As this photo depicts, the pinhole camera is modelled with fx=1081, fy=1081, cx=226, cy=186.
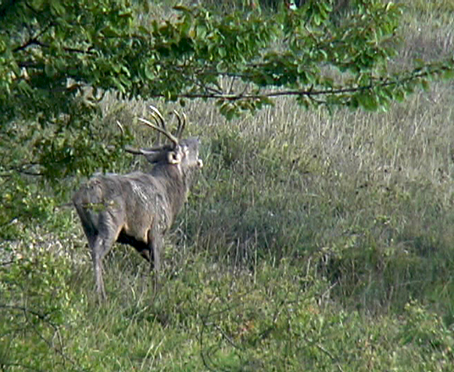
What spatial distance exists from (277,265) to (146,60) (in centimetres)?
678

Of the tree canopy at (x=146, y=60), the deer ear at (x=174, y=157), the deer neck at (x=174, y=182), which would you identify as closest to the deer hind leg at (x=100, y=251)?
the deer neck at (x=174, y=182)

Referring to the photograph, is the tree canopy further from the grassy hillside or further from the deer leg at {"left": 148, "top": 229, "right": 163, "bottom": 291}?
the deer leg at {"left": 148, "top": 229, "right": 163, "bottom": 291}

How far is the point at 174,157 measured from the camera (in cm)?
1120

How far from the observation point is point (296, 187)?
13609mm

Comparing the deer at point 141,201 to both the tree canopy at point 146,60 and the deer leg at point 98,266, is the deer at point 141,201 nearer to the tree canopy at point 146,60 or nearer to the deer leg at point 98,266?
the deer leg at point 98,266

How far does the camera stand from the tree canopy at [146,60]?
191 inches

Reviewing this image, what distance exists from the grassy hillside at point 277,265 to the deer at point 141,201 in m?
0.28

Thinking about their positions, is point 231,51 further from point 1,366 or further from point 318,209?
point 318,209

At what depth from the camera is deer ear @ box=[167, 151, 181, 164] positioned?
36.6 ft

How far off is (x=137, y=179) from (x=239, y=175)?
3306 millimetres

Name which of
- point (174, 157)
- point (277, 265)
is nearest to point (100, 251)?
point (174, 157)

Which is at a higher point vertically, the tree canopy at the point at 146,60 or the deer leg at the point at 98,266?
the tree canopy at the point at 146,60

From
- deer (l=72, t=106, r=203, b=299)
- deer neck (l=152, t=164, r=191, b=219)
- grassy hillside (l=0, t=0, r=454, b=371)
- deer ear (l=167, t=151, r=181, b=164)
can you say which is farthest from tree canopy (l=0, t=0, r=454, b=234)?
deer ear (l=167, t=151, r=181, b=164)

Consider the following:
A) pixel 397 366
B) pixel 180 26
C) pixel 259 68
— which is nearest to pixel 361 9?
pixel 259 68
